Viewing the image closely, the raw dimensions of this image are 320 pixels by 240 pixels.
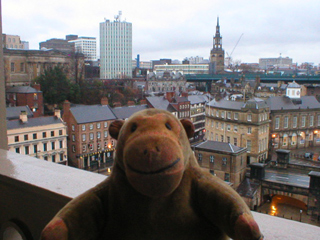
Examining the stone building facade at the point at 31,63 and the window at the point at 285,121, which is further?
the stone building facade at the point at 31,63

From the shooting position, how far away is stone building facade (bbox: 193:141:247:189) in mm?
10369

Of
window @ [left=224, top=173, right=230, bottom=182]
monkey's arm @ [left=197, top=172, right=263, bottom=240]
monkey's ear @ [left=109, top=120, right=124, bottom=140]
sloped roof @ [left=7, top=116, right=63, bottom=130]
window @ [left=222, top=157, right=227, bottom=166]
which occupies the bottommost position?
window @ [left=224, top=173, right=230, bottom=182]

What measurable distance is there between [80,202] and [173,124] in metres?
0.28

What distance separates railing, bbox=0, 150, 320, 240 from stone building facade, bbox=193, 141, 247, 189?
8858 mm

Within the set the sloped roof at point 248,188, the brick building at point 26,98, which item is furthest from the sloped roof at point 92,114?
the sloped roof at point 248,188

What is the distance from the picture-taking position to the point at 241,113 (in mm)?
13781

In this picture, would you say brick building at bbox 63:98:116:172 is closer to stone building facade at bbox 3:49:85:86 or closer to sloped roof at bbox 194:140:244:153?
sloped roof at bbox 194:140:244:153

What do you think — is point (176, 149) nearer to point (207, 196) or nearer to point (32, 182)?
point (207, 196)

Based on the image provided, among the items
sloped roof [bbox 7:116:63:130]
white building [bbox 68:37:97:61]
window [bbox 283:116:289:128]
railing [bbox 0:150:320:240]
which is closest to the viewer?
railing [bbox 0:150:320:240]

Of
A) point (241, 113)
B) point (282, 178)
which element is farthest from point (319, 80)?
point (282, 178)

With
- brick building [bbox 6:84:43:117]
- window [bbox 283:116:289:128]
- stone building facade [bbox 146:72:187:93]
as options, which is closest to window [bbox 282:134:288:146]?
window [bbox 283:116:289:128]

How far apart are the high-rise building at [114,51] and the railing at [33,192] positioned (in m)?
41.7

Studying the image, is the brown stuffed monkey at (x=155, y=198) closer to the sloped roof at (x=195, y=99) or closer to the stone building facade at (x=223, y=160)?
the stone building facade at (x=223, y=160)

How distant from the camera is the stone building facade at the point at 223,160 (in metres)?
10.4
